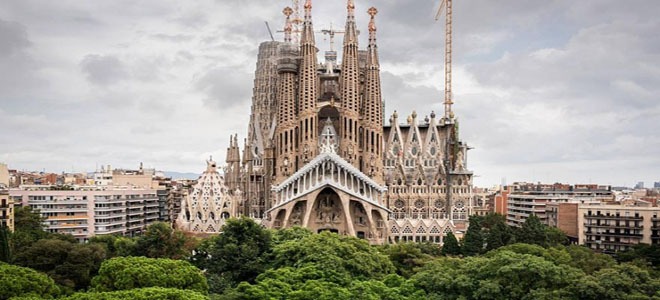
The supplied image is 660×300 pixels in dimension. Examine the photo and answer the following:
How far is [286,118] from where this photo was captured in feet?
206

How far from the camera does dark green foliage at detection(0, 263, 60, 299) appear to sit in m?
23.0

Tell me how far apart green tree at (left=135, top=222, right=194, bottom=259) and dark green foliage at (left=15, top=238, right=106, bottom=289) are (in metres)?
3.00

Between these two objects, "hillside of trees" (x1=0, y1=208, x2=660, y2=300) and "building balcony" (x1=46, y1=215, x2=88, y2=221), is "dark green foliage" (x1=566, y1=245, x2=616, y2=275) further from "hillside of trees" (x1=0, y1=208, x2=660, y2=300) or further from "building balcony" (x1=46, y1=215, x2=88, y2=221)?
"building balcony" (x1=46, y1=215, x2=88, y2=221)

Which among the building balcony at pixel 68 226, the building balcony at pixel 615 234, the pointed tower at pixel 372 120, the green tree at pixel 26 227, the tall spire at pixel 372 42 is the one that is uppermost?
the tall spire at pixel 372 42

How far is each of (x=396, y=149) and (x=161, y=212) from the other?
28647mm

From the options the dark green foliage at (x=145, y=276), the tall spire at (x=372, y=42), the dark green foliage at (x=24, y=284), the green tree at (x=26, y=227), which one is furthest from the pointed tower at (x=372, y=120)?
the dark green foliage at (x=24, y=284)

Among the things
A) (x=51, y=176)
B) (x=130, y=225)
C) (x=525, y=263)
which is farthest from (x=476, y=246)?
(x=51, y=176)

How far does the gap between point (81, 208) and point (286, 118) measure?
2054cm

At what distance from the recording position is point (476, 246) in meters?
45.0

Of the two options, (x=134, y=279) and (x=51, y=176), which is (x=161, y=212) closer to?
(x=51, y=176)

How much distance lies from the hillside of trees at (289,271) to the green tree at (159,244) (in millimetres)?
55

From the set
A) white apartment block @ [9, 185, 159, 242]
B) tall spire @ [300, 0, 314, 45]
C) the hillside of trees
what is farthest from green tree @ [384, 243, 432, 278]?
white apartment block @ [9, 185, 159, 242]

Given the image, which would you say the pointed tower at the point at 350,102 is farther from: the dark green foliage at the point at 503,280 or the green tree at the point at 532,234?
the dark green foliage at the point at 503,280

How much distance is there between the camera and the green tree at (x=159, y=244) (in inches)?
1364
